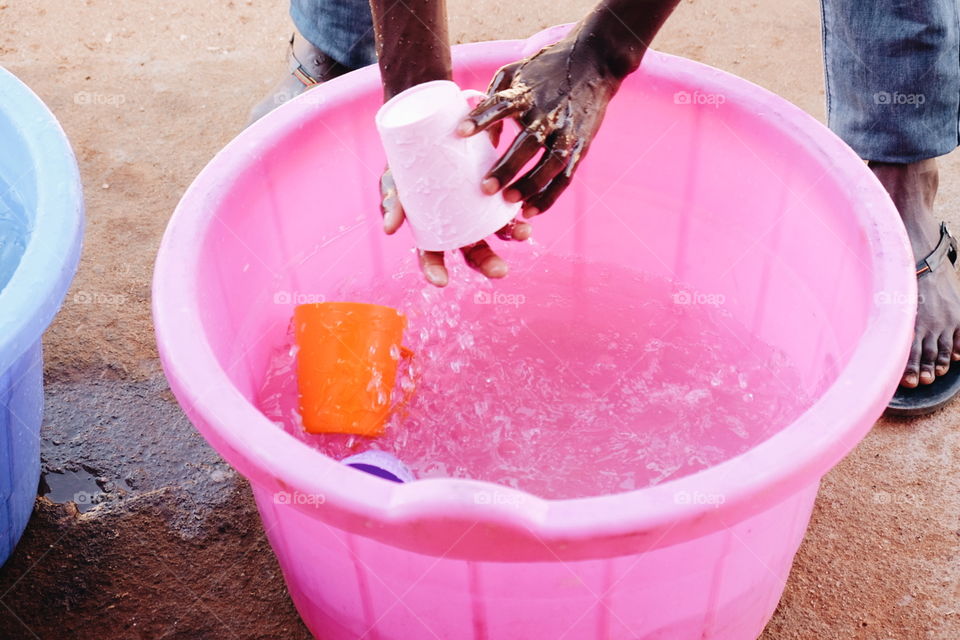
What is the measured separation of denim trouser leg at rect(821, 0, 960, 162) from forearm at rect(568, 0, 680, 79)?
489mm

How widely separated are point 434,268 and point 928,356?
0.89 meters

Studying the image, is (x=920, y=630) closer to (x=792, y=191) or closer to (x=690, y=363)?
(x=690, y=363)

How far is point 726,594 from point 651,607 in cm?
11

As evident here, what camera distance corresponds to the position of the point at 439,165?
1017 mm

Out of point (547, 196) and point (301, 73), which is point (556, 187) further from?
point (301, 73)

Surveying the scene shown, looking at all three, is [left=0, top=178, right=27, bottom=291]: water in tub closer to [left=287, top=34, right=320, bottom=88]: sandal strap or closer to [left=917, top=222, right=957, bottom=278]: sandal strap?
[left=287, top=34, right=320, bottom=88]: sandal strap

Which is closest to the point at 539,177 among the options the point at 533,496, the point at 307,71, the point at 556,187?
the point at 556,187

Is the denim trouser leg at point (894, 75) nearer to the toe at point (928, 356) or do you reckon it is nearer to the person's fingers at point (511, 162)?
the toe at point (928, 356)

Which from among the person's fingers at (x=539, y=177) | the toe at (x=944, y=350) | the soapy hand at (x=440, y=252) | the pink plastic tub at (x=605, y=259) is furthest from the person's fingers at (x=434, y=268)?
the toe at (x=944, y=350)

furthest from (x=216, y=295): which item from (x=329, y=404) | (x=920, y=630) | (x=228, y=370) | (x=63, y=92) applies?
(x=63, y=92)

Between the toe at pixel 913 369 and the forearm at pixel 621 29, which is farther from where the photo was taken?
the toe at pixel 913 369

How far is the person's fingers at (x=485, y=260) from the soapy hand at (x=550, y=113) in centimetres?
9

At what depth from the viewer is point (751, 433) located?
1394mm

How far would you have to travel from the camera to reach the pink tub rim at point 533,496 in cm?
82
